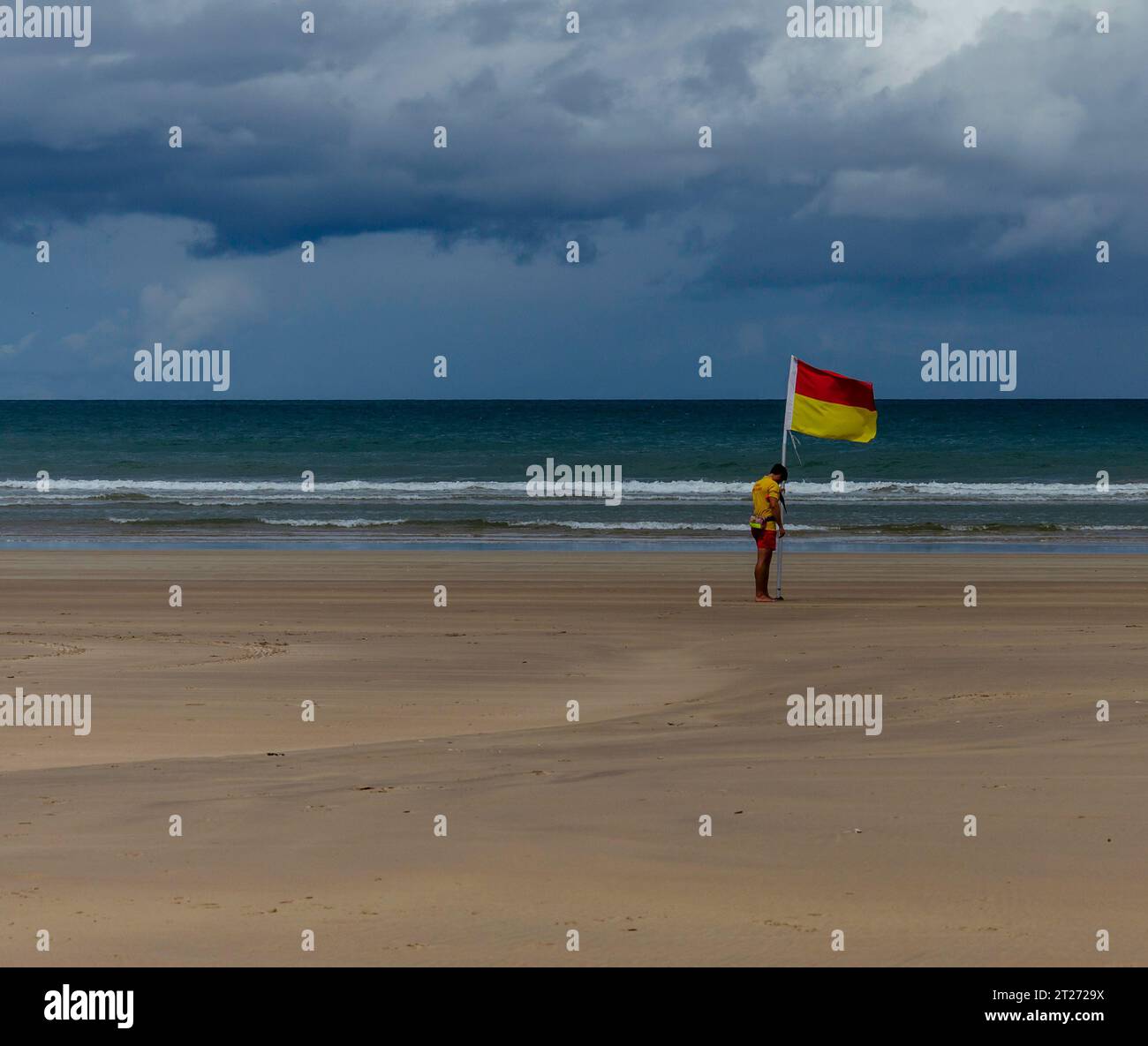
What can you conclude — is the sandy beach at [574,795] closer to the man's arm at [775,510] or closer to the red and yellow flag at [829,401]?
the man's arm at [775,510]

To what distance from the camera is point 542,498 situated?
1507 inches

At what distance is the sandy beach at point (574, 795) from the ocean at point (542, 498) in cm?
1329

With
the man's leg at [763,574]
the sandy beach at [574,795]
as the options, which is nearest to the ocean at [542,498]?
the man's leg at [763,574]

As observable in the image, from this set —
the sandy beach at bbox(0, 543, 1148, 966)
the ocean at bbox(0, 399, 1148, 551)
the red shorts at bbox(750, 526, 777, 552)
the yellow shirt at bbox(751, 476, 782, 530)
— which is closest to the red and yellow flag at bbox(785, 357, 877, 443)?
the yellow shirt at bbox(751, 476, 782, 530)

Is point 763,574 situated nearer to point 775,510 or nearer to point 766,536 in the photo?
point 766,536

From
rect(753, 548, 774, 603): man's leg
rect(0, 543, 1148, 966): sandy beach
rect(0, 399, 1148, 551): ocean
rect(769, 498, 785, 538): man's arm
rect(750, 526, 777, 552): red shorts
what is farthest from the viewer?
rect(0, 399, 1148, 551): ocean

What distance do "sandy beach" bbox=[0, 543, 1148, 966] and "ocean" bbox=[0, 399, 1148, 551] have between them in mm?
13288

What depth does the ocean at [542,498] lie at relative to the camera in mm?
28500

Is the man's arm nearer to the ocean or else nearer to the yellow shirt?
the yellow shirt

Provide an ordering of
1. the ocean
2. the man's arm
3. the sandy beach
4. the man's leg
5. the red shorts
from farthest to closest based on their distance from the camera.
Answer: the ocean
the man's leg
the red shorts
the man's arm
the sandy beach

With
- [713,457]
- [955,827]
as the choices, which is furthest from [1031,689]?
[713,457]

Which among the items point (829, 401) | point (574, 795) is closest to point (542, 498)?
point (829, 401)

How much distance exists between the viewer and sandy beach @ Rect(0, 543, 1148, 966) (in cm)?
486
